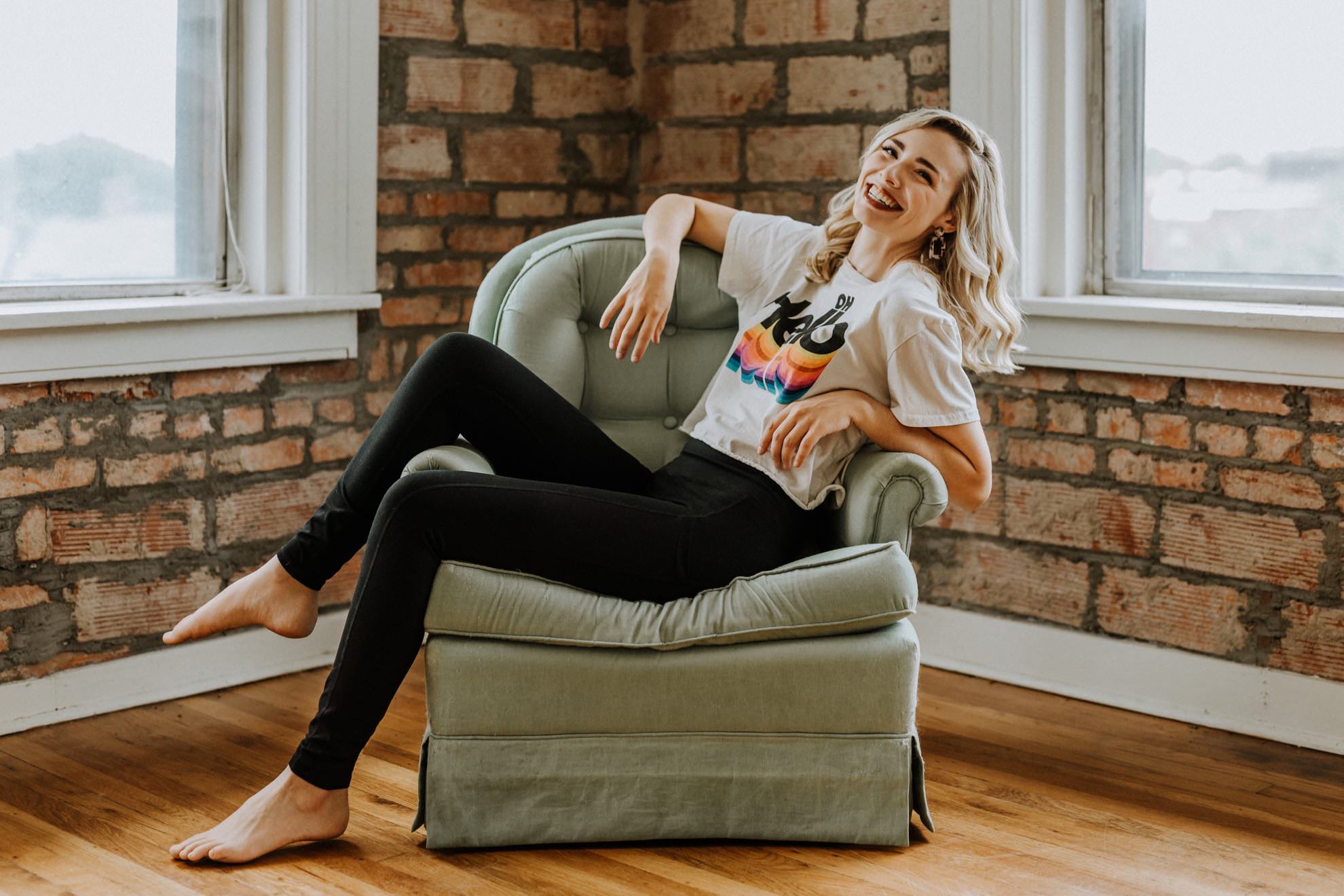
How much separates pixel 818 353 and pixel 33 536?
1.48 metres

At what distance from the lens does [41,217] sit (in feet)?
8.63

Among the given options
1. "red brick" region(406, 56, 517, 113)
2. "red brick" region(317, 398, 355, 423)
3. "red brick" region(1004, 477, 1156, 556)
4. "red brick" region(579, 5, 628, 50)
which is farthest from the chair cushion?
"red brick" region(579, 5, 628, 50)

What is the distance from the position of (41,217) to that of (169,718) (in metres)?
0.99

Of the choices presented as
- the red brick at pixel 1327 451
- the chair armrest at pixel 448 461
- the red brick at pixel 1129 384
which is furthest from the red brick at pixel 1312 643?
the chair armrest at pixel 448 461

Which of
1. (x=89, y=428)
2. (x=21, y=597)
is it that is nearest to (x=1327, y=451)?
(x=89, y=428)

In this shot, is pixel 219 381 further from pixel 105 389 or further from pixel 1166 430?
pixel 1166 430

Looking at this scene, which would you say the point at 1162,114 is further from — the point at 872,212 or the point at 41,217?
the point at 41,217

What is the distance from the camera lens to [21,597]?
252cm

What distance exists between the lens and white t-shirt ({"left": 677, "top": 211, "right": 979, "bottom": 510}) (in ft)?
6.76

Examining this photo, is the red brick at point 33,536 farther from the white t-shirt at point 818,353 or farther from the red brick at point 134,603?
the white t-shirt at point 818,353

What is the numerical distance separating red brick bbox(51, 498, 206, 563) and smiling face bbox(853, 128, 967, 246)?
148 cm

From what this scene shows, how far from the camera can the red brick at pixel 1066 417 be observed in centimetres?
280

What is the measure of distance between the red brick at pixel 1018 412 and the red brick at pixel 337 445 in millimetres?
1360

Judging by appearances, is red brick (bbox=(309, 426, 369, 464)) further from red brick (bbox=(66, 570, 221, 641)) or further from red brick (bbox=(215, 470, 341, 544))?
red brick (bbox=(66, 570, 221, 641))
